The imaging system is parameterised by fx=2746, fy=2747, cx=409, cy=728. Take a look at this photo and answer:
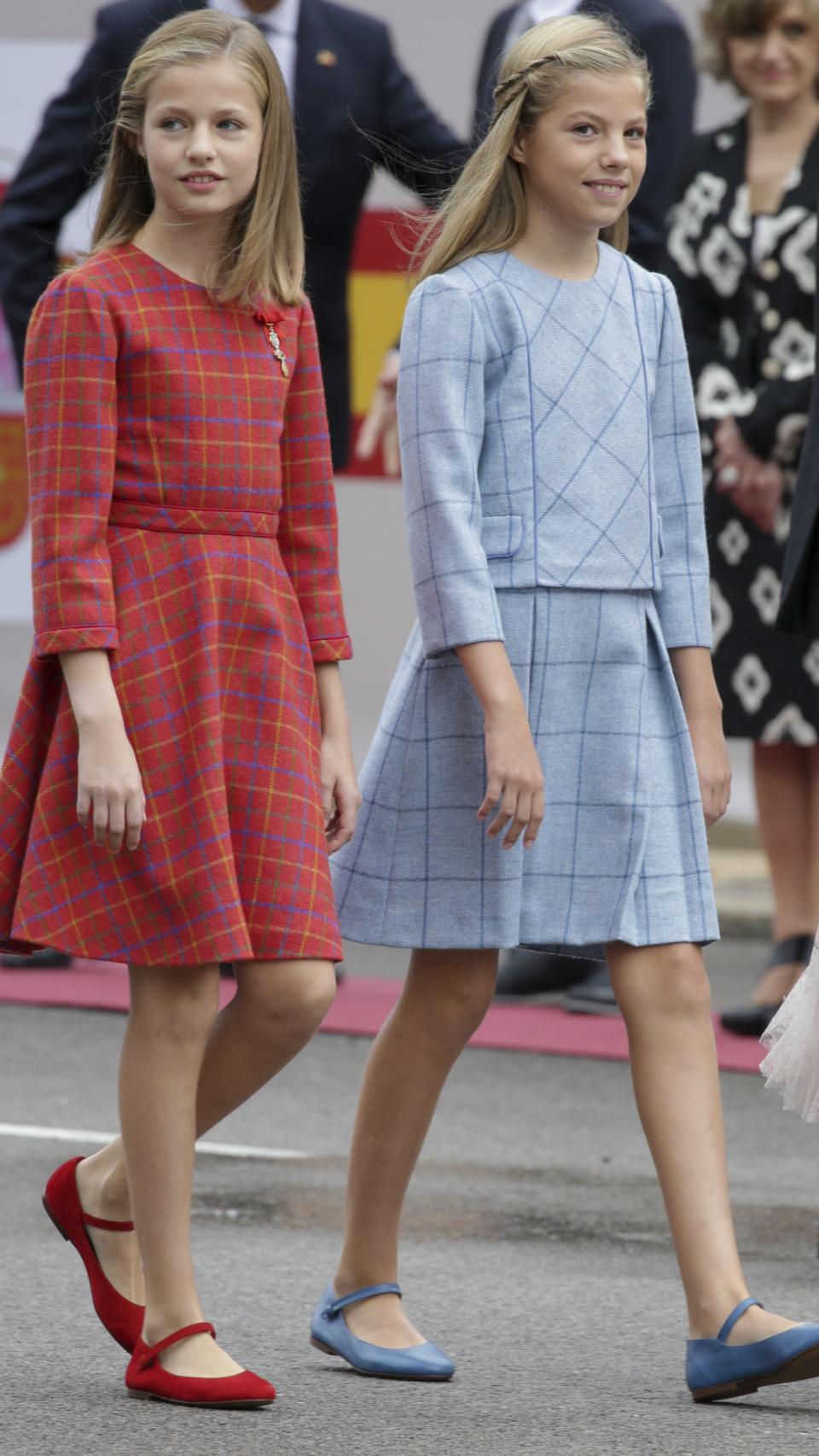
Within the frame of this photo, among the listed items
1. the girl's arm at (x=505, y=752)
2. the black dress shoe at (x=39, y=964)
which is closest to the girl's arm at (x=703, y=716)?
the girl's arm at (x=505, y=752)

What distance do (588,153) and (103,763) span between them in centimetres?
100

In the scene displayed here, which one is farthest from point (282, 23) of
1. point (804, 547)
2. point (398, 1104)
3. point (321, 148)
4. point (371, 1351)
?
point (371, 1351)

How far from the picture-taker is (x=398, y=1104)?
3531 mm

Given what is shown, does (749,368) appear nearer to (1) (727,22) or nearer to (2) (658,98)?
(2) (658,98)

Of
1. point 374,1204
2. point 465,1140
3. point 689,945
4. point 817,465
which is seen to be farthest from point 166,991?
point 465,1140

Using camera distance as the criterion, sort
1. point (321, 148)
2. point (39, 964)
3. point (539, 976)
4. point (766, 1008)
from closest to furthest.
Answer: point (766, 1008), point (321, 148), point (539, 976), point (39, 964)

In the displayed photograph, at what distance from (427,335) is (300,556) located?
0.32m

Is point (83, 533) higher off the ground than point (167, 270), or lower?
lower

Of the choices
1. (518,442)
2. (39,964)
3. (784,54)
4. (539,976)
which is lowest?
(39,964)

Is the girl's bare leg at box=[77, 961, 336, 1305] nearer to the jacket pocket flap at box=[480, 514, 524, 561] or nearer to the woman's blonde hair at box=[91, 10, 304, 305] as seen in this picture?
the jacket pocket flap at box=[480, 514, 524, 561]

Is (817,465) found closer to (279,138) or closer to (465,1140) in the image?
(279,138)

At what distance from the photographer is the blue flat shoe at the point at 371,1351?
3.48m

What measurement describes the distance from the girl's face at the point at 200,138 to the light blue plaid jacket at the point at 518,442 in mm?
285

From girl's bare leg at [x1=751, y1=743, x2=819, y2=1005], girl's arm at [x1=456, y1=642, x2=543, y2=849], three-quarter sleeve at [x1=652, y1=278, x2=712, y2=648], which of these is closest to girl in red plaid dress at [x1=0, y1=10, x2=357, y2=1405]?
girl's arm at [x1=456, y1=642, x2=543, y2=849]
